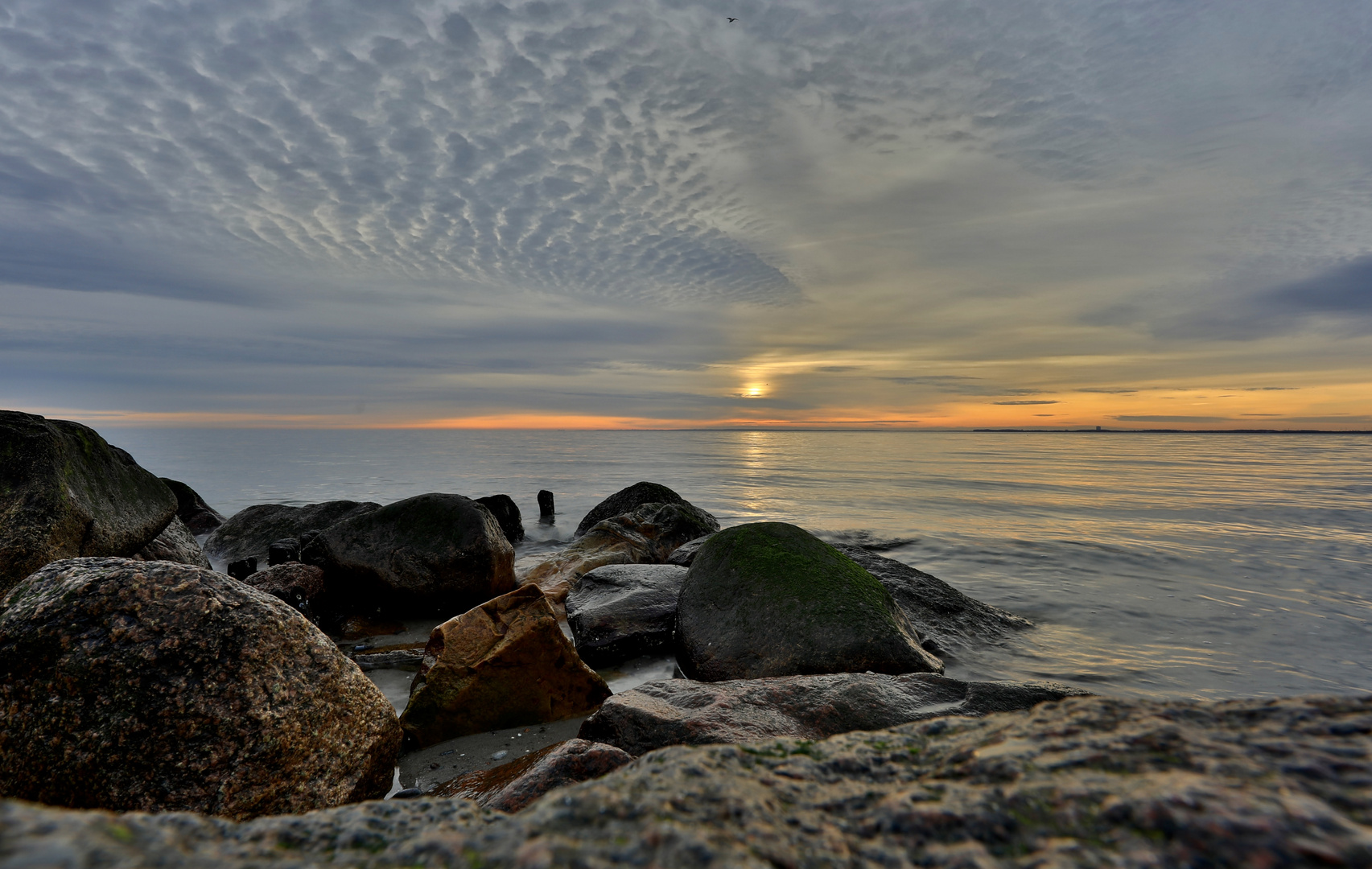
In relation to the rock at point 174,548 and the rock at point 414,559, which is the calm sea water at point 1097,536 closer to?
the rock at point 414,559

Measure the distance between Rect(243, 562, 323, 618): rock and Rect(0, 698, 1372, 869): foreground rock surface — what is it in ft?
24.8

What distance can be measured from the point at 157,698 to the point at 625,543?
8.39 m

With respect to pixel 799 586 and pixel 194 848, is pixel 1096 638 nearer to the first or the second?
pixel 799 586

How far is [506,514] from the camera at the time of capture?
14.9 meters

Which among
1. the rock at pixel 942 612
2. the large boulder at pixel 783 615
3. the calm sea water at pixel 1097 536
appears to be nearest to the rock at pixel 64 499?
the large boulder at pixel 783 615

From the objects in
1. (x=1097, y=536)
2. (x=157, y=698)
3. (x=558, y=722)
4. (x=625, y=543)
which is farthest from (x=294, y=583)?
(x=1097, y=536)

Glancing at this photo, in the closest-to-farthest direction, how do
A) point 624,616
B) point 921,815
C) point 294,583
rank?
1. point 921,815
2. point 624,616
3. point 294,583

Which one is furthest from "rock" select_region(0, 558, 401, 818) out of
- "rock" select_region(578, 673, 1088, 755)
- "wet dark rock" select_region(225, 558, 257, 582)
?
"wet dark rock" select_region(225, 558, 257, 582)

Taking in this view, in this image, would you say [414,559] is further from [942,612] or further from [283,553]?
[942,612]

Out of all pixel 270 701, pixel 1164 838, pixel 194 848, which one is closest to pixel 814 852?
pixel 1164 838

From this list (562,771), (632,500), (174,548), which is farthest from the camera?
(632,500)

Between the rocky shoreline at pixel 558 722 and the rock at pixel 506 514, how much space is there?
5.86m

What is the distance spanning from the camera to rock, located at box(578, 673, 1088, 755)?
373 centimetres

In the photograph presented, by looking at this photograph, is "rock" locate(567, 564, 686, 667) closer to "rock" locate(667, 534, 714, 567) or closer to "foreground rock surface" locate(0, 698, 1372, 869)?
"rock" locate(667, 534, 714, 567)
